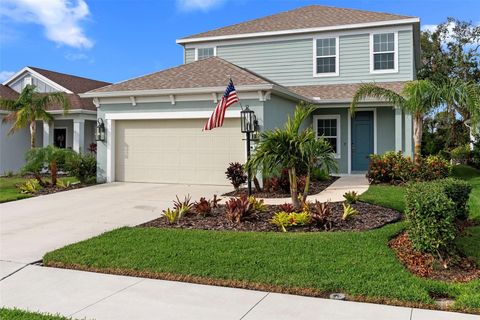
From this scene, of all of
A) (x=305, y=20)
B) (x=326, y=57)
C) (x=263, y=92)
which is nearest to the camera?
(x=263, y=92)

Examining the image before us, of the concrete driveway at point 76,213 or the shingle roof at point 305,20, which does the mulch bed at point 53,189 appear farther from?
the shingle roof at point 305,20

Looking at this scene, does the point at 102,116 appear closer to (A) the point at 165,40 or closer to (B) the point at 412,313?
(A) the point at 165,40

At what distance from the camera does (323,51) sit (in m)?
18.1

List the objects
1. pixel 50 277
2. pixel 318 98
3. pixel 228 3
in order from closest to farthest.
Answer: pixel 50 277 < pixel 228 3 < pixel 318 98

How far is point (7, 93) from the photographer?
71.9 ft

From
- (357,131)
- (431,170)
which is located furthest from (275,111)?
(357,131)

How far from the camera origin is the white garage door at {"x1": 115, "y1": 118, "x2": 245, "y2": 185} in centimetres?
1365

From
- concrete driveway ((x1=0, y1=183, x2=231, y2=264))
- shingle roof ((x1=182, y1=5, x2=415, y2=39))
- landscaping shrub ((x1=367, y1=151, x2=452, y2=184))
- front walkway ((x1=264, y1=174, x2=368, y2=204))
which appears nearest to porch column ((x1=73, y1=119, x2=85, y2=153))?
shingle roof ((x1=182, y1=5, x2=415, y2=39))

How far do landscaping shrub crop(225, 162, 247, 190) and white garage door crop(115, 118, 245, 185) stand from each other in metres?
0.93

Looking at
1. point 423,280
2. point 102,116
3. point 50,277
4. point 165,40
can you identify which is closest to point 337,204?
point 423,280

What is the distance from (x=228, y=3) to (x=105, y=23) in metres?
4.47

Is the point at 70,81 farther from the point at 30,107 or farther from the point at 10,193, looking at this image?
the point at 10,193

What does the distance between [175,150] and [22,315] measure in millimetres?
10317

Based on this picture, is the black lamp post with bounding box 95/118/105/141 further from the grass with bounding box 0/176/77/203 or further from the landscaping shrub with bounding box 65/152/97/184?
the grass with bounding box 0/176/77/203
